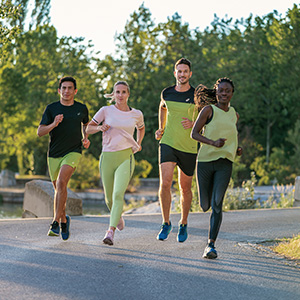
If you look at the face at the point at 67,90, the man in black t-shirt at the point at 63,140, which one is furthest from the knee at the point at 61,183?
the face at the point at 67,90

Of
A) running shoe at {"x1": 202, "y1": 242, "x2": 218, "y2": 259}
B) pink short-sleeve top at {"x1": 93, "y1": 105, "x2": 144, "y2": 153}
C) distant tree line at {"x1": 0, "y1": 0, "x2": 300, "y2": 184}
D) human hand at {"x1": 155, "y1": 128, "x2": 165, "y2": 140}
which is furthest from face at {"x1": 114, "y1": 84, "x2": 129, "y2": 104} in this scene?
distant tree line at {"x1": 0, "y1": 0, "x2": 300, "y2": 184}

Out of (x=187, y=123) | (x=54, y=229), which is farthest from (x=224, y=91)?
(x=54, y=229)


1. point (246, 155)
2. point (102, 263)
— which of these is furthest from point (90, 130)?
point (246, 155)

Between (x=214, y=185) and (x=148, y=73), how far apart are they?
24.3m

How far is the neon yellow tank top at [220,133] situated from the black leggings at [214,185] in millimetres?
76

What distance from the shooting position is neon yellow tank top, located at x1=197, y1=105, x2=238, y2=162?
6918mm

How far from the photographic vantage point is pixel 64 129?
792cm

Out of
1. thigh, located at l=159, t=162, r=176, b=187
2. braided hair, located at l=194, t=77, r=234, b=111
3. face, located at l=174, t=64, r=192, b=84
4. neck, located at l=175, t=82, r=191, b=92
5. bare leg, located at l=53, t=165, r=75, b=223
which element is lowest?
bare leg, located at l=53, t=165, r=75, b=223

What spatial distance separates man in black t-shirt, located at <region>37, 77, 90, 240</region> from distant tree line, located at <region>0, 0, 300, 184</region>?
2042cm

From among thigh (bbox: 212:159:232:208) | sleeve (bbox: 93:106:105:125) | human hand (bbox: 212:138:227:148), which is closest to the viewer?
human hand (bbox: 212:138:227:148)

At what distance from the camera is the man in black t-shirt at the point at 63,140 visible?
311 inches

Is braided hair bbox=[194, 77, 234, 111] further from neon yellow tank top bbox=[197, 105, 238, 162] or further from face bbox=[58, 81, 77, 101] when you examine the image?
face bbox=[58, 81, 77, 101]

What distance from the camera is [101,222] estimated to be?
10414 mm

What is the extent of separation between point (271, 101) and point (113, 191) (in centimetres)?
2374
